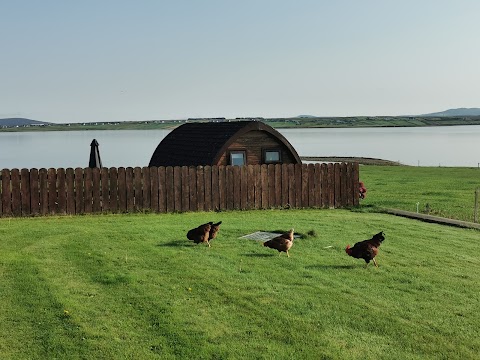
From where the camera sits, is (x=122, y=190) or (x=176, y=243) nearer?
(x=176, y=243)

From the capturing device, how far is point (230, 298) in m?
10.8

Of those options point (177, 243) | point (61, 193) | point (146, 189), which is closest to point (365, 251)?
point (177, 243)

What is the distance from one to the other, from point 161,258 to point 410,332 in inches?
244

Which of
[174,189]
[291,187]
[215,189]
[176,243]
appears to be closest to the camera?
[176,243]

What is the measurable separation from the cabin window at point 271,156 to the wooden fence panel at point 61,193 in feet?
31.2

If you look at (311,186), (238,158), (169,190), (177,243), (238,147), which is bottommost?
(177,243)

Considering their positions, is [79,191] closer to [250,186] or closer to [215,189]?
[215,189]

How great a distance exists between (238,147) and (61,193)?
836 cm

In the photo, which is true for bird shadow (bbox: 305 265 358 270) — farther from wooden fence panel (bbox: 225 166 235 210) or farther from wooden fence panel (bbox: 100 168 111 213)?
wooden fence panel (bbox: 100 168 111 213)

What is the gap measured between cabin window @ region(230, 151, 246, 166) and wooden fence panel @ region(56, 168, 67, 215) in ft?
25.3

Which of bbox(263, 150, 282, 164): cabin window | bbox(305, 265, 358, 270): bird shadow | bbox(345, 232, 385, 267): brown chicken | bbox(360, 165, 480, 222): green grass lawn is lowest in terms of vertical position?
bbox(360, 165, 480, 222): green grass lawn

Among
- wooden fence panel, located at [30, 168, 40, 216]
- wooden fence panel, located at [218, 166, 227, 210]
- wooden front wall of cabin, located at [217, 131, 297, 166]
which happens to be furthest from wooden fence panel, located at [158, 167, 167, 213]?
wooden fence panel, located at [30, 168, 40, 216]

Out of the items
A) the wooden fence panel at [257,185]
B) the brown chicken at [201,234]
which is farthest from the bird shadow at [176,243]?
the wooden fence panel at [257,185]

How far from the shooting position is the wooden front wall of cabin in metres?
27.2
